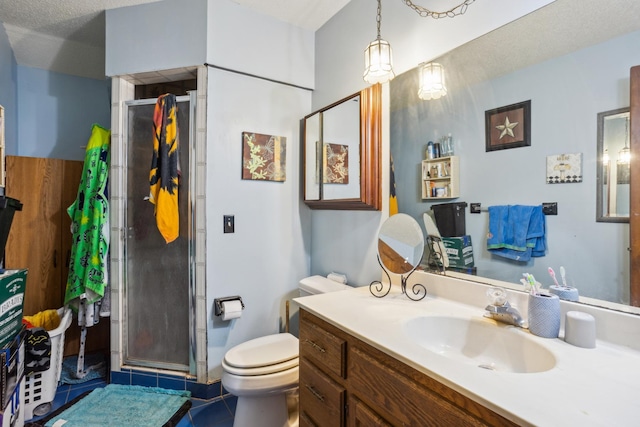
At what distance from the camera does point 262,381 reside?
1.47 meters

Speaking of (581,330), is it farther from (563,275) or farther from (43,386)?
(43,386)

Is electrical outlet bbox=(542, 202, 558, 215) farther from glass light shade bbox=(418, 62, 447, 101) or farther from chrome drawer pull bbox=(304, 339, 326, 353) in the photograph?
chrome drawer pull bbox=(304, 339, 326, 353)

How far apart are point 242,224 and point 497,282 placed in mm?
1523

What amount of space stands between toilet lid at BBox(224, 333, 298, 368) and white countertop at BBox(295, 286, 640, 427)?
0.66m

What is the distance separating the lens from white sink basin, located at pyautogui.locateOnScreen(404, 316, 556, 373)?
903mm

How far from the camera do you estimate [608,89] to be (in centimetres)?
92

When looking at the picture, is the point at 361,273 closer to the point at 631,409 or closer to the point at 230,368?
the point at 230,368

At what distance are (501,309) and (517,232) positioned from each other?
11.9 inches

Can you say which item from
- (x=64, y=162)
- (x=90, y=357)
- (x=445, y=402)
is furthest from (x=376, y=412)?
(x=64, y=162)

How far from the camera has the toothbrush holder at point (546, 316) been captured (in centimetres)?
91

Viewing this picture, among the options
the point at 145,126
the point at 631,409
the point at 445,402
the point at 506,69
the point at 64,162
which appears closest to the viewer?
the point at 631,409

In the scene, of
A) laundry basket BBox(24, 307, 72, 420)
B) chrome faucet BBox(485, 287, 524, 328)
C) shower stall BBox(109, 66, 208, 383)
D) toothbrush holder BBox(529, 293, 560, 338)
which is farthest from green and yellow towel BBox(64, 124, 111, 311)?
toothbrush holder BBox(529, 293, 560, 338)

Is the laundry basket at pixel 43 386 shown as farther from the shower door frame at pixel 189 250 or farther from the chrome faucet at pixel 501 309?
the chrome faucet at pixel 501 309

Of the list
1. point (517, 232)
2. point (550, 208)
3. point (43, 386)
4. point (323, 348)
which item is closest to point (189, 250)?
point (43, 386)
